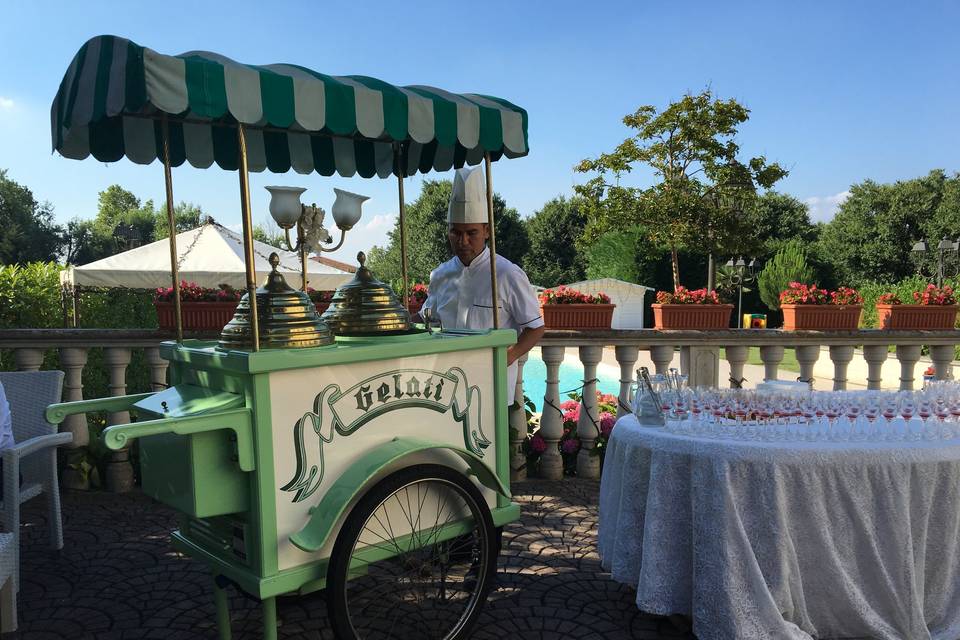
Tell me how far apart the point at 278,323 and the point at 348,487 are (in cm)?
57

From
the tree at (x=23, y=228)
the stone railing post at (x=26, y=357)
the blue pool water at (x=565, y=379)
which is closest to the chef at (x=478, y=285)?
the stone railing post at (x=26, y=357)

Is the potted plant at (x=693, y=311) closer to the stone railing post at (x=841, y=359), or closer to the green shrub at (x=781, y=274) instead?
the stone railing post at (x=841, y=359)

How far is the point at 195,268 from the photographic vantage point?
1028 centimetres

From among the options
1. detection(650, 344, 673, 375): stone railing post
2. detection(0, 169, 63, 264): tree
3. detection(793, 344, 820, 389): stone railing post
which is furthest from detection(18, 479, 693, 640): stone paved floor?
detection(0, 169, 63, 264): tree

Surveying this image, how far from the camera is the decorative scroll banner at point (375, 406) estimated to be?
6.77 ft

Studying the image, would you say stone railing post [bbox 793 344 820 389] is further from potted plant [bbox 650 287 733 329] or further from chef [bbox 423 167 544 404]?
chef [bbox 423 167 544 404]

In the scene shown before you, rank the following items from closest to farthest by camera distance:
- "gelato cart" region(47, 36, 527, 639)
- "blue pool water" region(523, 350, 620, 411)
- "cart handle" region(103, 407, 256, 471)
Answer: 1. "cart handle" region(103, 407, 256, 471)
2. "gelato cart" region(47, 36, 527, 639)
3. "blue pool water" region(523, 350, 620, 411)

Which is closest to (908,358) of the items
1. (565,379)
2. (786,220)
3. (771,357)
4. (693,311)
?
(771,357)

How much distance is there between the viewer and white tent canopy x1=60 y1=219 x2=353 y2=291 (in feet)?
31.9

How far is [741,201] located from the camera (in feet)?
70.4

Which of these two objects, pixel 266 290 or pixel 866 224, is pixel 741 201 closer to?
pixel 866 224

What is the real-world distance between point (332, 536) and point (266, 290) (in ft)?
2.79

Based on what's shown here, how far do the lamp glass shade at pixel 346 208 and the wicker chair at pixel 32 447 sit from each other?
1690mm

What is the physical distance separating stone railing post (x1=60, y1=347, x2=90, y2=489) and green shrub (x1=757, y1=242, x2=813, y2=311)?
77.8 ft
